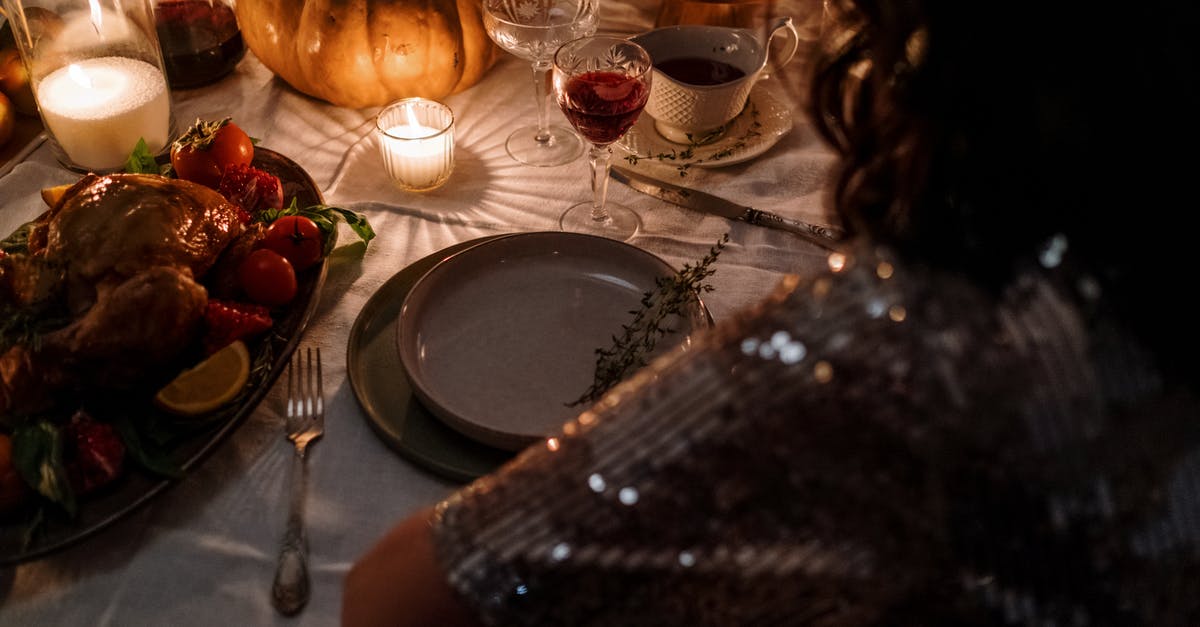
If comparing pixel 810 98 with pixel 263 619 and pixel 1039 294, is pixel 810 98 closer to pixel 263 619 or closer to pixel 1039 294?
pixel 1039 294

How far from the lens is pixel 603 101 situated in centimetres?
130

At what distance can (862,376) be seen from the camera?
0.53 meters

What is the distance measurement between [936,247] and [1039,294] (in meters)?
0.06

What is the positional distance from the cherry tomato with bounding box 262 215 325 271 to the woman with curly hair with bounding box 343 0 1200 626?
686 millimetres

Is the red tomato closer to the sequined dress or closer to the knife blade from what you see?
the knife blade

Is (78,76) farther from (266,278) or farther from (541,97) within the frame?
(541,97)

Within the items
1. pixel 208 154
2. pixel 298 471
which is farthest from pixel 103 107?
pixel 298 471

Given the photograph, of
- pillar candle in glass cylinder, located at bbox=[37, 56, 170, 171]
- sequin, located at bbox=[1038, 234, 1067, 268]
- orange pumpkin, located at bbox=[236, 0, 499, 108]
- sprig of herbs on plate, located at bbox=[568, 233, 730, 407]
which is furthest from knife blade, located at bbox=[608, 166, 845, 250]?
sequin, located at bbox=[1038, 234, 1067, 268]

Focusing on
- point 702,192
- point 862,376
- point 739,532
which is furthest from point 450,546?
point 702,192

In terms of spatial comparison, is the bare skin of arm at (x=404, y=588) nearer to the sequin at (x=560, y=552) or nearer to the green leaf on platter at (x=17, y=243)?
the sequin at (x=560, y=552)

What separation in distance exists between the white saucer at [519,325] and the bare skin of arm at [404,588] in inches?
8.6

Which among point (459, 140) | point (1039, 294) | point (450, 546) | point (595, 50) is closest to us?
point (1039, 294)

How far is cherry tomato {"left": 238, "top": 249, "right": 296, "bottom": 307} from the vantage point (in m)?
1.14

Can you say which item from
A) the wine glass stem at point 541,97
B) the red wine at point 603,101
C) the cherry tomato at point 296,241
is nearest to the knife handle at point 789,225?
the red wine at point 603,101
